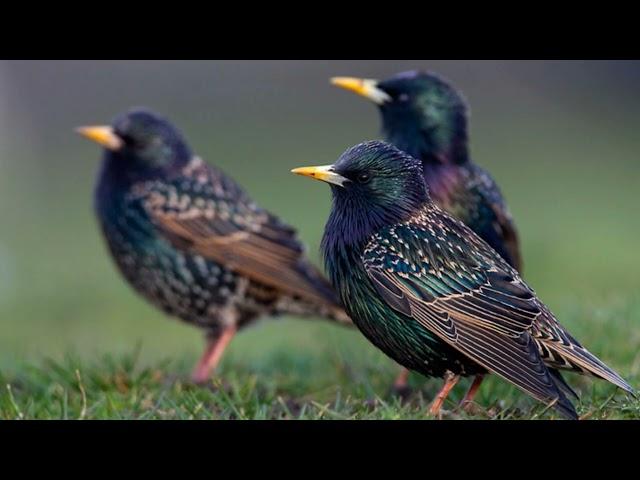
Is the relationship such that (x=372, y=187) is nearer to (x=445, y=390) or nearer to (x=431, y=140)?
(x=445, y=390)

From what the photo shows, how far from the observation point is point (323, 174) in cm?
405

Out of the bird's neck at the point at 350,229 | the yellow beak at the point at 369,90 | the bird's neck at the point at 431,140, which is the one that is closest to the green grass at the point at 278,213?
the bird's neck at the point at 350,229

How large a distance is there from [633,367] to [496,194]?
3.56 ft

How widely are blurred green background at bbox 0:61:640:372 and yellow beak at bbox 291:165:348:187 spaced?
578 centimetres

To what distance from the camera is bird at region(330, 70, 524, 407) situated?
5.45 metres

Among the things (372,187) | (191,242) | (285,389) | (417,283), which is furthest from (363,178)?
(191,242)

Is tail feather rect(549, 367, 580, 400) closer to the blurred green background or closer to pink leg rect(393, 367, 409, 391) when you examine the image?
pink leg rect(393, 367, 409, 391)

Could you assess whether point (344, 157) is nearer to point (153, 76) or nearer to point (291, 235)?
point (291, 235)

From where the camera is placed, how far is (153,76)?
54.4ft

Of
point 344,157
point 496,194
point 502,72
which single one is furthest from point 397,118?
point 502,72

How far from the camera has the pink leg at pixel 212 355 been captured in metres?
6.29

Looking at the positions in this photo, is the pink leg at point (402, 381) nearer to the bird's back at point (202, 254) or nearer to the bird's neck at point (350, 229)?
the bird's back at point (202, 254)

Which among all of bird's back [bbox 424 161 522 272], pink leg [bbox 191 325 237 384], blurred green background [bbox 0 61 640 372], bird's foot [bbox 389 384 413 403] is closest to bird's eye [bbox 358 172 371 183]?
bird's back [bbox 424 161 522 272]

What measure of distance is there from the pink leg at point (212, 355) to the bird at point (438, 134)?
49.5 inches
